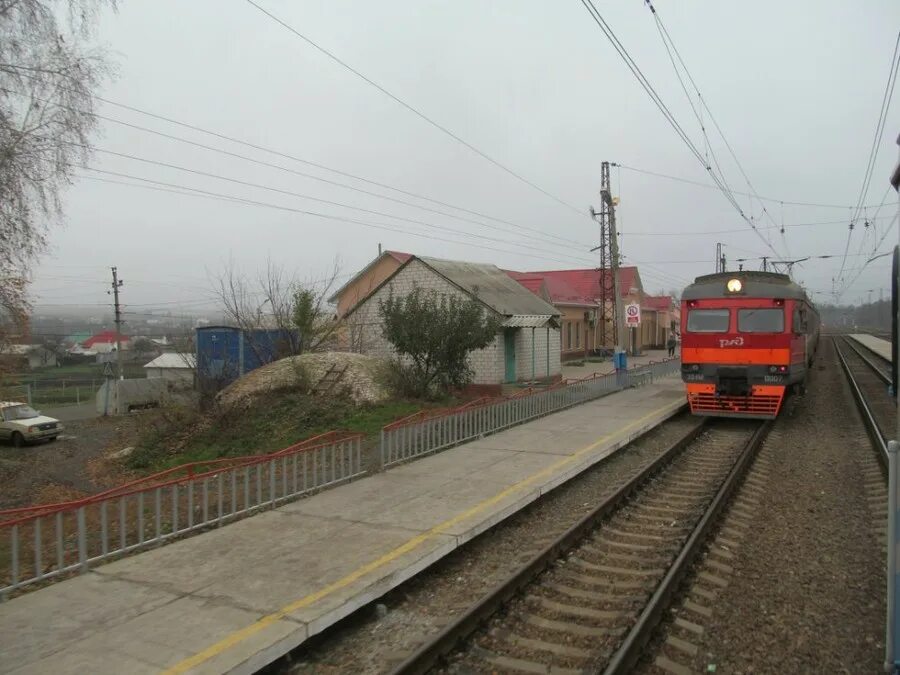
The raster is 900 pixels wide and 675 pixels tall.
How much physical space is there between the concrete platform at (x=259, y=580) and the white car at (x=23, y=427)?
72.1ft

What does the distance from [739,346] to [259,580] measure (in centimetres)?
1192

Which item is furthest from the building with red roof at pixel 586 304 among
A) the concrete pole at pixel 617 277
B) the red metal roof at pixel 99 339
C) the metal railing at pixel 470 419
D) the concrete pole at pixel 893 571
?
the red metal roof at pixel 99 339

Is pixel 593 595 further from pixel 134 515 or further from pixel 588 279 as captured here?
pixel 588 279

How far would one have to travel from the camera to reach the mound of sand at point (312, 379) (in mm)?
18078

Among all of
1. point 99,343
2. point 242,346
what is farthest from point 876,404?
point 99,343

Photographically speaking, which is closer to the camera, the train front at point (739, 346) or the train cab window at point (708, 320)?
the train front at point (739, 346)

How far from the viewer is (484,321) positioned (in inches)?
688

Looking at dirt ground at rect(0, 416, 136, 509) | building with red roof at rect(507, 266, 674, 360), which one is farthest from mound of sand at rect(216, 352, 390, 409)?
building with red roof at rect(507, 266, 674, 360)

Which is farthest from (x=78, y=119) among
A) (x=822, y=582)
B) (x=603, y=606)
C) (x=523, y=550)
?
(x=822, y=582)

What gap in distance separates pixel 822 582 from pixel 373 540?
3971 mm

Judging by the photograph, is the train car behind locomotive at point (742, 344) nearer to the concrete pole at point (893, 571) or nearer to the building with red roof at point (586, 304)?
the concrete pole at point (893, 571)

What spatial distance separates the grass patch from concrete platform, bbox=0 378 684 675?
7.38 meters

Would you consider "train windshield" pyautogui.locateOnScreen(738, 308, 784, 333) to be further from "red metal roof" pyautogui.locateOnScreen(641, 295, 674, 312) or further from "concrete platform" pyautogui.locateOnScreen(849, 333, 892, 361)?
"red metal roof" pyautogui.locateOnScreen(641, 295, 674, 312)

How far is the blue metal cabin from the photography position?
928 inches
